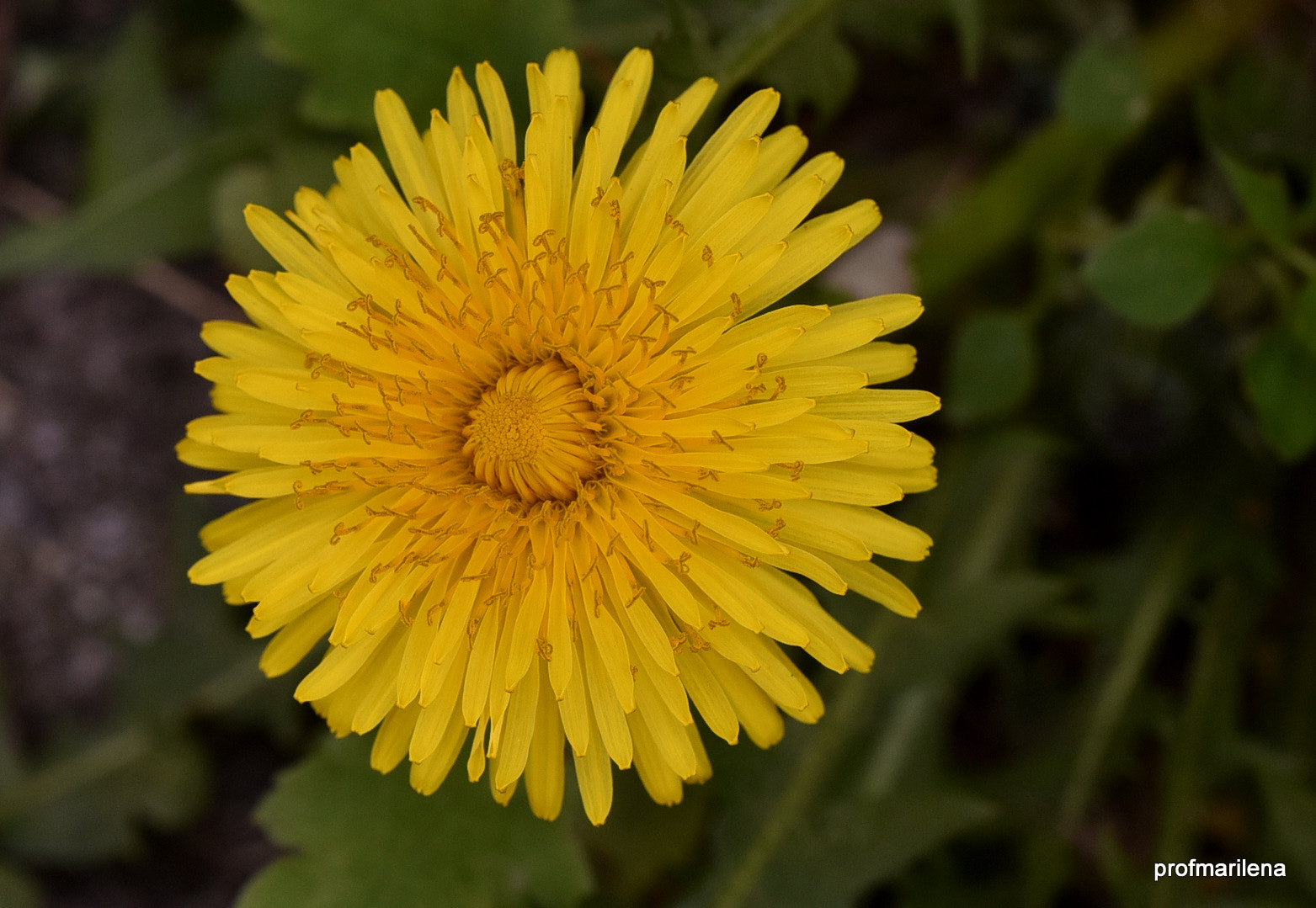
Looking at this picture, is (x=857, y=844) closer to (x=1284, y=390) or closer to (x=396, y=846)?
(x=396, y=846)

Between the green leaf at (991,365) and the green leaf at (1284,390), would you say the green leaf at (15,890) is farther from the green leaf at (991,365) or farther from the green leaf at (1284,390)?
the green leaf at (1284,390)

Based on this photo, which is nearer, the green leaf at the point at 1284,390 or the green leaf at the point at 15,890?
the green leaf at the point at 1284,390

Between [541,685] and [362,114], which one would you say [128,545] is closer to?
[362,114]

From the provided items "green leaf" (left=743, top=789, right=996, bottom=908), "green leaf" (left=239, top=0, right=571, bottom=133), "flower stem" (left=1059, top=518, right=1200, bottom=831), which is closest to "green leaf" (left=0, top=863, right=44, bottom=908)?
"green leaf" (left=743, top=789, right=996, bottom=908)

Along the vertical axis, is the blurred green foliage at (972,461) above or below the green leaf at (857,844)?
above

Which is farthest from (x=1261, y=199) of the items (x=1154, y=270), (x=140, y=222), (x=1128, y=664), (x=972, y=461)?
(x=140, y=222)

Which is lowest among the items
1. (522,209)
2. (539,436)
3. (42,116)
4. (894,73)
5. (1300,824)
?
(1300,824)

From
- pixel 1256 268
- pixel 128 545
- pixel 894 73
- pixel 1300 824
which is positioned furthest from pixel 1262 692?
pixel 128 545

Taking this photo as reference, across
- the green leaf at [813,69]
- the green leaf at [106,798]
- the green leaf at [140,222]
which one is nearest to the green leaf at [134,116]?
the green leaf at [140,222]
